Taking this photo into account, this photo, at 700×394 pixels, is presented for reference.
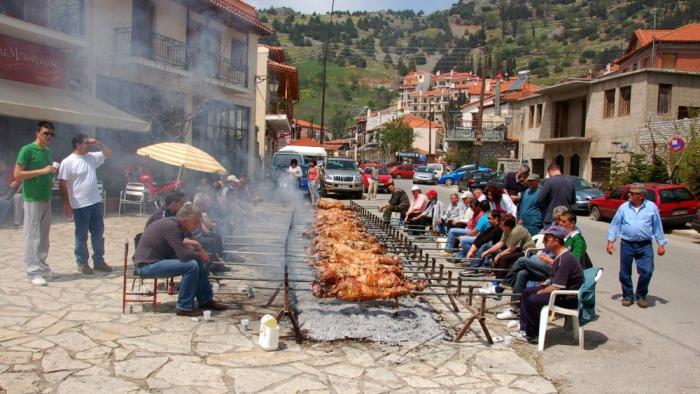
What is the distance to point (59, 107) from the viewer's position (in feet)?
38.8

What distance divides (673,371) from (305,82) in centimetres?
12290

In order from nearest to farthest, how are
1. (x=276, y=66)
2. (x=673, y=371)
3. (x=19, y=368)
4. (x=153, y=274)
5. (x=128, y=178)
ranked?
(x=19, y=368)
(x=673, y=371)
(x=153, y=274)
(x=128, y=178)
(x=276, y=66)

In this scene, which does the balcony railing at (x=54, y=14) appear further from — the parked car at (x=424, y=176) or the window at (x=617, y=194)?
the parked car at (x=424, y=176)

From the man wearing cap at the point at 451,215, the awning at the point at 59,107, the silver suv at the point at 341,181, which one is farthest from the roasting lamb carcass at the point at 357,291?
the silver suv at the point at 341,181

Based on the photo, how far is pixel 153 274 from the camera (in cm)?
554

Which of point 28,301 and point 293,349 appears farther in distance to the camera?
point 28,301

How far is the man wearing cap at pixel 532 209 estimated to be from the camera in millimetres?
8734

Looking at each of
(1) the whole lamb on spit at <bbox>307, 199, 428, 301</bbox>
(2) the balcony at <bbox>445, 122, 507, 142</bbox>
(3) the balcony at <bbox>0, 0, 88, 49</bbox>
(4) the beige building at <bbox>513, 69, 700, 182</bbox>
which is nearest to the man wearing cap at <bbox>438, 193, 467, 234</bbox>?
(1) the whole lamb on spit at <bbox>307, 199, 428, 301</bbox>

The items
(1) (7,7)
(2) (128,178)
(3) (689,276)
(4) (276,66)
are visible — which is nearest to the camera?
(3) (689,276)

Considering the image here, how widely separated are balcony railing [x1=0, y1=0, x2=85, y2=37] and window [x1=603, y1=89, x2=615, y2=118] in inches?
1063

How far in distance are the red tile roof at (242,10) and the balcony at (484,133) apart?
103 feet

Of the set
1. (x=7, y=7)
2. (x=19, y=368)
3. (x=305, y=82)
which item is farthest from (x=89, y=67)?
(x=305, y=82)

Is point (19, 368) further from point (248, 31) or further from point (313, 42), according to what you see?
point (313, 42)

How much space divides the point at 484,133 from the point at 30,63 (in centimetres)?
4186
